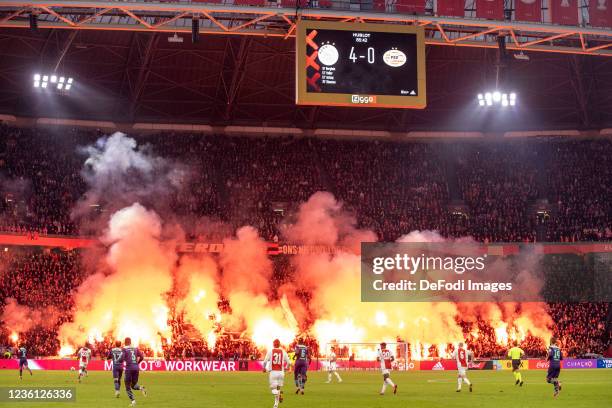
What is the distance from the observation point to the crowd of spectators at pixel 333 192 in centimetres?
4569

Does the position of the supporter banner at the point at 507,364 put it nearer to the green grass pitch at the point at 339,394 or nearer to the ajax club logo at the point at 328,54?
the green grass pitch at the point at 339,394

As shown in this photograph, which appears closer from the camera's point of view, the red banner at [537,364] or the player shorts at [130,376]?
the player shorts at [130,376]

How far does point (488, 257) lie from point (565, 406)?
28554 millimetres

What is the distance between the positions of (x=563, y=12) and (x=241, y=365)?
24.7 metres

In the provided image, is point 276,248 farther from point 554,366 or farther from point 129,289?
point 554,366

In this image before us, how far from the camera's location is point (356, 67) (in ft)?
82.3

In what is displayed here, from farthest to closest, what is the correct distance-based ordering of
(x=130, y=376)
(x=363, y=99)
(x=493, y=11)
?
1. (x=493, y=11)
2. (x=363, y=99)
3. (x=130, y=376)

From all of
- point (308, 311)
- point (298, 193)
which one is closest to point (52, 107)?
point (298, 193)

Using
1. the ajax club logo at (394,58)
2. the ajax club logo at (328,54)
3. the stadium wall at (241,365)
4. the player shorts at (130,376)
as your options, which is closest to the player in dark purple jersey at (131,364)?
the player shorts at (130,376)

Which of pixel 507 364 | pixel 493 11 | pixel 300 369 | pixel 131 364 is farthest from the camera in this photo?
pixel 507 364

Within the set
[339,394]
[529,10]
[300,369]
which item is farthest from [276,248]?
[529,10]

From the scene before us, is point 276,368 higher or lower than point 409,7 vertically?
lower

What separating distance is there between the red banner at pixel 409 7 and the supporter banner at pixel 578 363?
25.3 meters

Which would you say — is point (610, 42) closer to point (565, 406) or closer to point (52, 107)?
point (565, 406)
